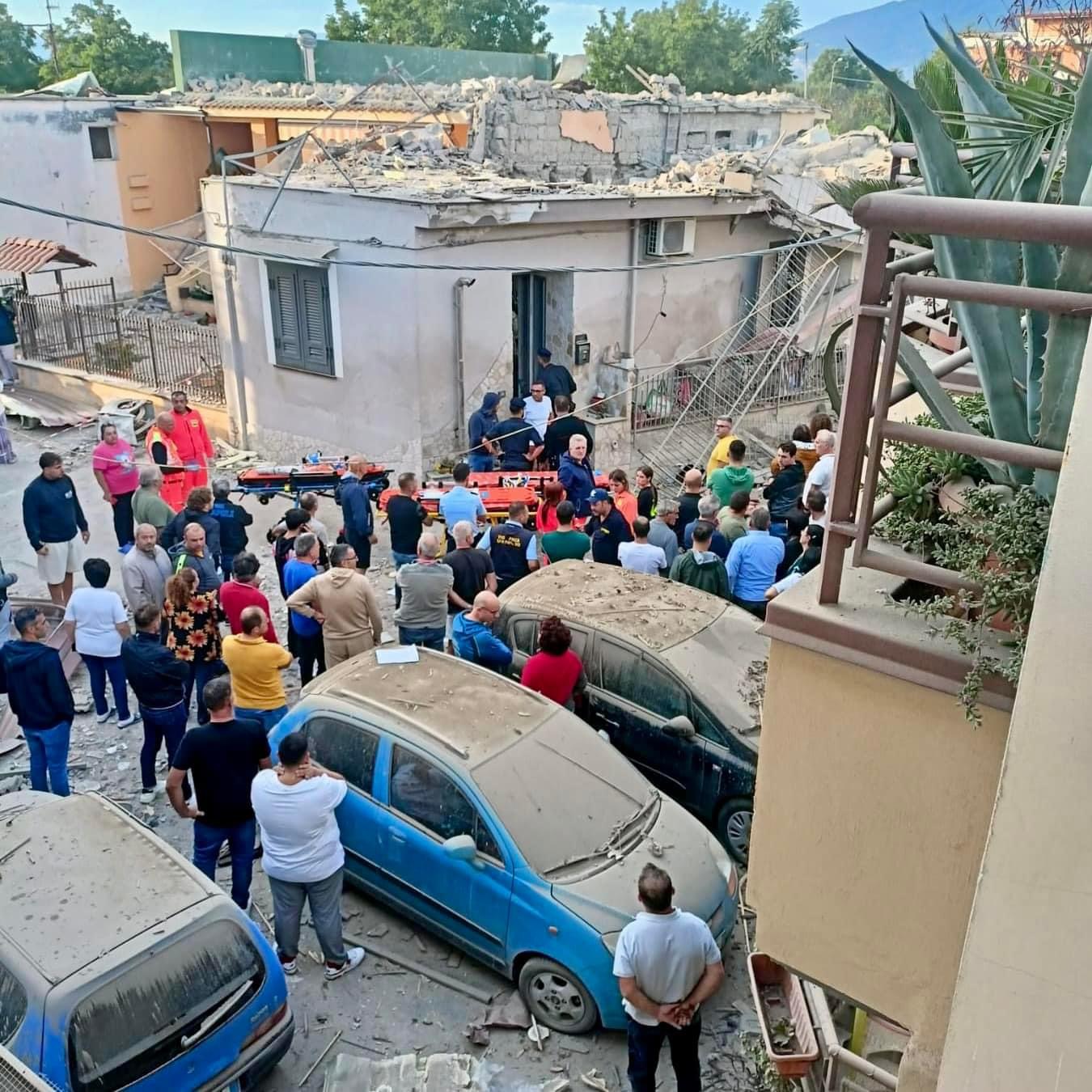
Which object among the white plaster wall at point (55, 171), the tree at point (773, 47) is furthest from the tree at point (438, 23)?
the white plaster wall at point (55, 171)

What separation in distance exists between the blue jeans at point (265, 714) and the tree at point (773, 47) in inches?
2377

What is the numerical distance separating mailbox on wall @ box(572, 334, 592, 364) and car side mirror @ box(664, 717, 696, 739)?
921cm

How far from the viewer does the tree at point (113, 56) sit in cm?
4472

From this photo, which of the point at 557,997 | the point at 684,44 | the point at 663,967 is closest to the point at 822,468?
the point at 557,997

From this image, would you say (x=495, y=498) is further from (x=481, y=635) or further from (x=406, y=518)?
(x=481, y=635)

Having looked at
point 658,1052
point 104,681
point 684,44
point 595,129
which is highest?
point 684,44

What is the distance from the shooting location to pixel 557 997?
5609mm

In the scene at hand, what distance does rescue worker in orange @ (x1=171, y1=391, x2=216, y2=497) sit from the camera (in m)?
11.0

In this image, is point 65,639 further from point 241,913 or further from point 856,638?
point 856,638

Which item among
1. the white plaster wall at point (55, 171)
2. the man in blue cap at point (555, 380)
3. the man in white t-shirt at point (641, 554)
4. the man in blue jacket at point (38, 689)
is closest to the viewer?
the man in blue jacket at point (38, 689)

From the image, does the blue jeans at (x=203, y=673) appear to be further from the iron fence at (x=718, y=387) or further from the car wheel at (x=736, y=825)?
the iron fence at (x=718, y=387)

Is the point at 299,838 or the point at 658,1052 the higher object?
the point at 299,838

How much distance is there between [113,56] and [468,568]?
156 feet

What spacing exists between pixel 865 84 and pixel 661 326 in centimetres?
5654
